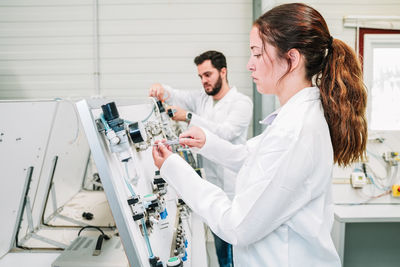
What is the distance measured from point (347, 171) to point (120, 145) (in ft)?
7.39

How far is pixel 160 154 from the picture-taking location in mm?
937

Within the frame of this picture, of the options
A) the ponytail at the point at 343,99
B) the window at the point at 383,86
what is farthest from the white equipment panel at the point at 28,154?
the window at the point at 383,86

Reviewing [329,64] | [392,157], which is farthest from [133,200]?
[392,157]

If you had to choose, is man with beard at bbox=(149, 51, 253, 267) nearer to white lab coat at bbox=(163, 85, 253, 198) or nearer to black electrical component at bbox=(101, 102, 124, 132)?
white lab coat at bbox=(163, 85, 253, 198)

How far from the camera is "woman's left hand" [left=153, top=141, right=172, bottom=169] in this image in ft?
2.97

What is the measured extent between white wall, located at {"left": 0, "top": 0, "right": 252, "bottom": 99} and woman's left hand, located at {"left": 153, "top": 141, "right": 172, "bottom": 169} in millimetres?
2163

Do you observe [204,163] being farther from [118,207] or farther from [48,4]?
[48,4]

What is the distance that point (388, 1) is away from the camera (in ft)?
7.79

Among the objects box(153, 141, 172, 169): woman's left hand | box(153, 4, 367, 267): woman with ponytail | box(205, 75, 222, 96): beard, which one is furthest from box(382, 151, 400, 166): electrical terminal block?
box(153, 141, 172, 169): woman's left hand

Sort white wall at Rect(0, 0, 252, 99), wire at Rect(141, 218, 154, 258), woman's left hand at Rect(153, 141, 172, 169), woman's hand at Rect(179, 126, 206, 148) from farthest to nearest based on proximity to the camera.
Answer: white wall at Rect(0, 0, 252, 99)
woman's hand at Rect(179, 126, 206, 148)
woman's left hand at Rect(153, 141, 172, 169)
wire at Rect(141, 218, 154, 258)

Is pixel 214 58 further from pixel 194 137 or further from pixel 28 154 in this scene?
pixel 28 154

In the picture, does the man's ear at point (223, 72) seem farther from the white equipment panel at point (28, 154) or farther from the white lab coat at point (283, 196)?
the white lab coat at point (283, 196)

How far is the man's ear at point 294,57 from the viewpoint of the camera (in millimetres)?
786

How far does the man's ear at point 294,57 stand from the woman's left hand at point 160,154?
0.47m
